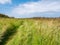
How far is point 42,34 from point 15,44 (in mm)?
3080

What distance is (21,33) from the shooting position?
101 ft

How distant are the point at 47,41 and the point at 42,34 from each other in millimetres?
1026

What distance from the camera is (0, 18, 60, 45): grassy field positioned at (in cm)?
2905

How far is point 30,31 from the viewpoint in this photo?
3048cm

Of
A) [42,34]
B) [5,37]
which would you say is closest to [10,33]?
[5,37]

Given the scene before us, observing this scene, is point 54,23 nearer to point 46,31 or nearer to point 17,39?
point 46,31

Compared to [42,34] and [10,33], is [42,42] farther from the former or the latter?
[10,33]

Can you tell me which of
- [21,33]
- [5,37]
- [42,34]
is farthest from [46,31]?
[5,37]

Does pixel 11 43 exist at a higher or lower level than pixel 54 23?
lower

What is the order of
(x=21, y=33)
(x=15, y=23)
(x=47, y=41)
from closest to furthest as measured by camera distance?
(x=47, y=41) → (x=21, y=33) → (x=15, y=23)

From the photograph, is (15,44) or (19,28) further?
(19,28)

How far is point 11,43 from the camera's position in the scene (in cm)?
3017

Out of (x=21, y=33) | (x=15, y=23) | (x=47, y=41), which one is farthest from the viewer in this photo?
(x=15, y=23)

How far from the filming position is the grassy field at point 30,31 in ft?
95.3
